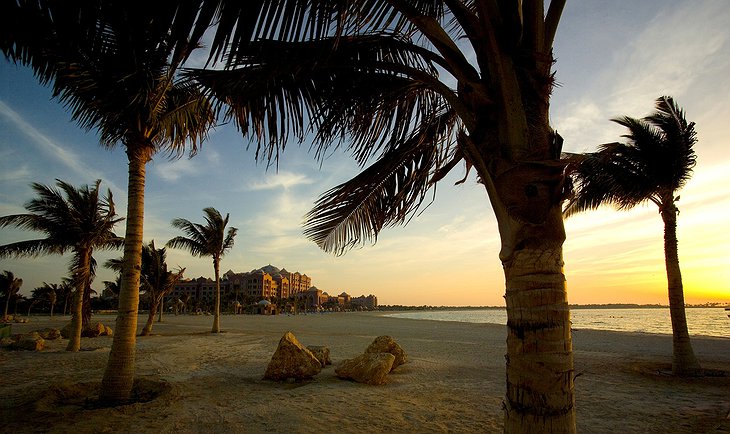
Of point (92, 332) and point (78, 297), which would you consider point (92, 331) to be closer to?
point (92, 332)

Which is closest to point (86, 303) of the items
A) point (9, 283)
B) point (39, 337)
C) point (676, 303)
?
point (39, 337)

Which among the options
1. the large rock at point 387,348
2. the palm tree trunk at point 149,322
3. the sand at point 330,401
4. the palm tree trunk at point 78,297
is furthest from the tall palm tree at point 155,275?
the large rock at point 387,348

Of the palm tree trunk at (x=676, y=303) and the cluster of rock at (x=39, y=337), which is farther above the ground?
the palm tree trunk at (x=676, y=303)

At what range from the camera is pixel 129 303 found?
5480 millimetres

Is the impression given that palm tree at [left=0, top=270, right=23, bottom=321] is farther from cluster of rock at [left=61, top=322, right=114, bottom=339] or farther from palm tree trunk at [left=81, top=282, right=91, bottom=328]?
palm tree trunk at [left=81, top=282, right=91, bottom=328]

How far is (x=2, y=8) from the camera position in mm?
1642

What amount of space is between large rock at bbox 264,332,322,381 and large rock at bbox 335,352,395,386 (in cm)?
61

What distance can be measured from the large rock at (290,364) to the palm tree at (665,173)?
687 centimetres

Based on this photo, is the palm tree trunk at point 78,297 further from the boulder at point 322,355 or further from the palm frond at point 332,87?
the palm frond at point 332,87

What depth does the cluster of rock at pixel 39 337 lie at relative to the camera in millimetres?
12234

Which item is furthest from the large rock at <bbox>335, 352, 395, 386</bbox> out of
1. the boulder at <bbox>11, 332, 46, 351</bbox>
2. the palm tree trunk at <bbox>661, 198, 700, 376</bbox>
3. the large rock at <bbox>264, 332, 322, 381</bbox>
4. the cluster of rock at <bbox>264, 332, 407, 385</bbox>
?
the boulder at <bbox>11, 332, 46, 351</bbox>

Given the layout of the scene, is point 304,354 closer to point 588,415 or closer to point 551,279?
point 588,415

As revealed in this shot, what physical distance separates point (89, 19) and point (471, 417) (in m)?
5.91

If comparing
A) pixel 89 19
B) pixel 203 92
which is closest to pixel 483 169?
pixel 89 19
